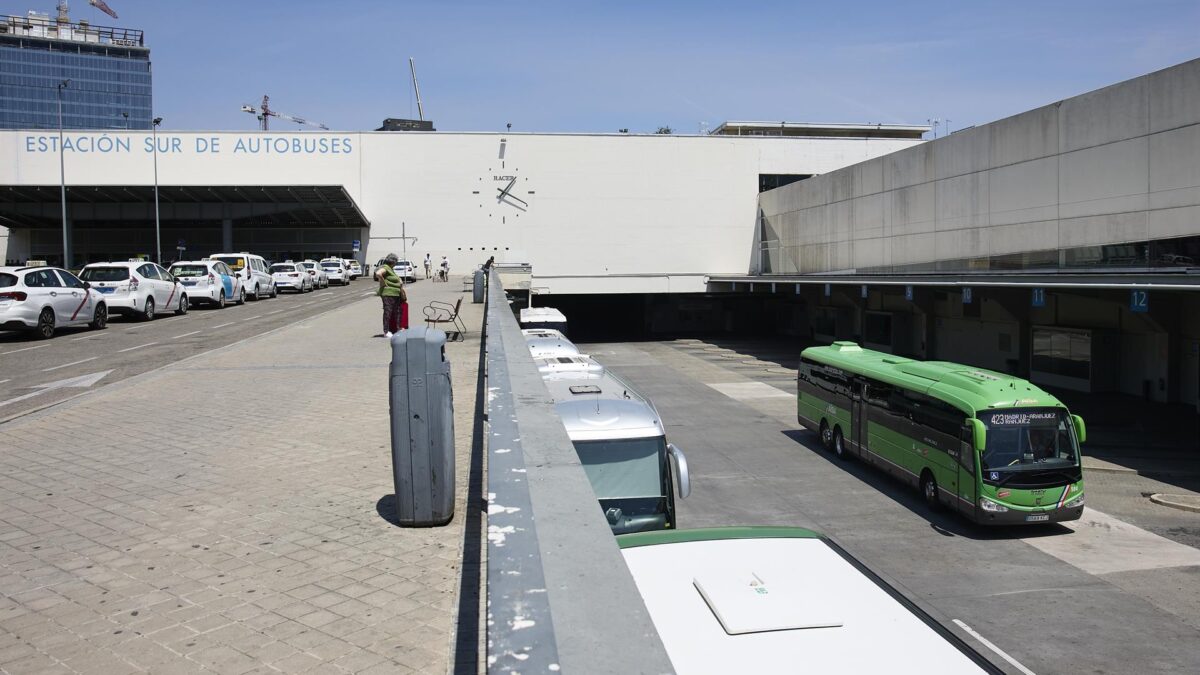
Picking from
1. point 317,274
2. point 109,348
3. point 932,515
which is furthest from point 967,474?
point 317,274

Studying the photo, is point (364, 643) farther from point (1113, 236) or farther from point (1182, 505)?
point (1113, 236)

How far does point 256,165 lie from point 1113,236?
188ft

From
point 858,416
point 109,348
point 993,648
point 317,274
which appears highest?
point 317,274

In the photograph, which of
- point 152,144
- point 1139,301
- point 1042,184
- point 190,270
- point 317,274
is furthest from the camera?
point 152,144

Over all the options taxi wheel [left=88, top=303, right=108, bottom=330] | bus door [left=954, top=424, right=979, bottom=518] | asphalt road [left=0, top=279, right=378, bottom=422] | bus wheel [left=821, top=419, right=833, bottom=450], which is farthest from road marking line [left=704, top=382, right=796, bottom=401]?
taxi wheel [left=88, top=303, right=108, bottom=330]

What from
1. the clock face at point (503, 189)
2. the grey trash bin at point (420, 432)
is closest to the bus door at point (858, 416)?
the grey trash bin at point (420, 432)

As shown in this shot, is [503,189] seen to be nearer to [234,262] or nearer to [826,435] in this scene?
[234,262]

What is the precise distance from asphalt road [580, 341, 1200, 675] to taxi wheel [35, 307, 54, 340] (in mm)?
17130

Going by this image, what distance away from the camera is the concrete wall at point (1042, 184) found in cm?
2306

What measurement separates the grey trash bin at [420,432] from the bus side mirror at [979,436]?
11561 mm

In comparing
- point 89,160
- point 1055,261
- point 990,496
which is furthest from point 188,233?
point 990,496

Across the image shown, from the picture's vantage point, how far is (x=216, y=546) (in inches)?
263

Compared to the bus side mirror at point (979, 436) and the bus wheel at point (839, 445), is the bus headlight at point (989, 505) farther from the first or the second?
the bus wheel at point (839, 445)

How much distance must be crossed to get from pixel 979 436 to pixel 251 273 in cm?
3347
